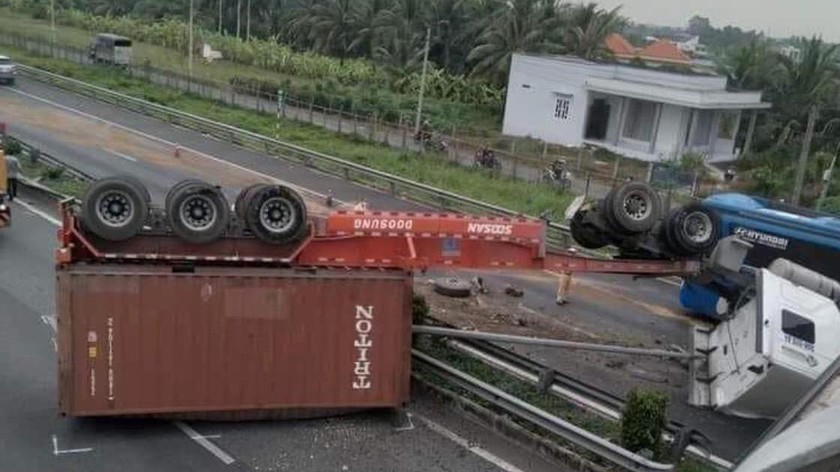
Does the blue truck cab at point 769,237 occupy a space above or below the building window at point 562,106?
above

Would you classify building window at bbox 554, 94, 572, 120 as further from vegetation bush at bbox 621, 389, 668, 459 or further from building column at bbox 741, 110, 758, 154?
vegetation bush at bbox 621, 389, 668, 459

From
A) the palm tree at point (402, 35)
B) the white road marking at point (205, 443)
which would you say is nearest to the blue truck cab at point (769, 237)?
the white road marking at point (205, 443)

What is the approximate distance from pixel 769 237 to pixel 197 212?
32.2 feet

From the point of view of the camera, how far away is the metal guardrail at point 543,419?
8930 millimetres

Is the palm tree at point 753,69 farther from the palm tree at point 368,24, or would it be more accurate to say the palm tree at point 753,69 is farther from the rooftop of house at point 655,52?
the rooftop of house at point 655,52

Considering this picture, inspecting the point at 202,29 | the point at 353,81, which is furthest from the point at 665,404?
the point at 202,29

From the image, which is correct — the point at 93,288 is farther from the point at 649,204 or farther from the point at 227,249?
the point at 649,204

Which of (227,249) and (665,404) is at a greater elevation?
(227,249)

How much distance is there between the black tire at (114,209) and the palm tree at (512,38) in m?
41.3

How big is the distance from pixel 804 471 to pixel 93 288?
24.1 ft

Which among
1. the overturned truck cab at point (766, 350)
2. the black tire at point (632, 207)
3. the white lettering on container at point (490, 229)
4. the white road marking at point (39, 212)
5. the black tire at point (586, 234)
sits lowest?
the white road marking at point (39, 212)

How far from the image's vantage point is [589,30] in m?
52.2

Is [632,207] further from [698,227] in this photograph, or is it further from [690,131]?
[690,131]

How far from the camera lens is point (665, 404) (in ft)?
30.9
